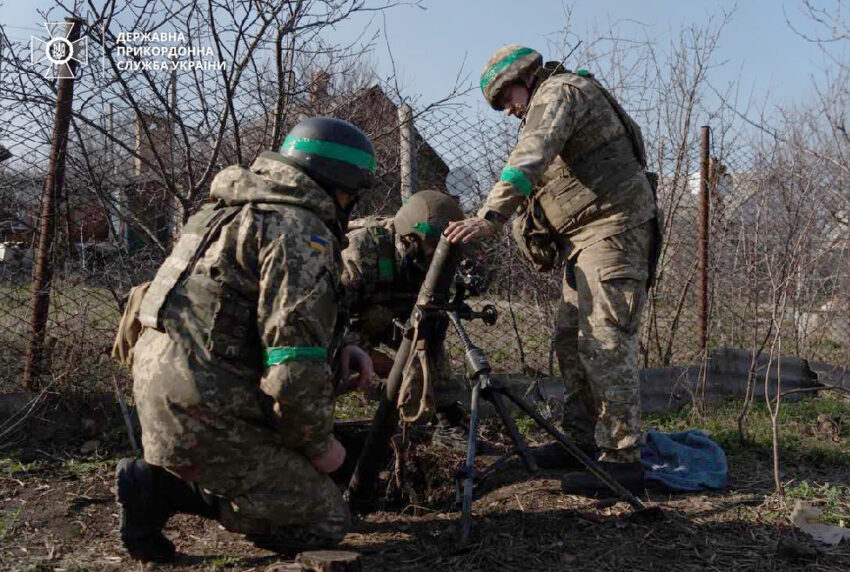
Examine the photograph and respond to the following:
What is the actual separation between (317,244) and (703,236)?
12.7 ft

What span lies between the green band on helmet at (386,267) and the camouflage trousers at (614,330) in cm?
98

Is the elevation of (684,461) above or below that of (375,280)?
below

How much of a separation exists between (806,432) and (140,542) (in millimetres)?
4014

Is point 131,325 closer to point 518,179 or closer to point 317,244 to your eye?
point 317,244

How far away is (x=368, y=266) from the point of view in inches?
151

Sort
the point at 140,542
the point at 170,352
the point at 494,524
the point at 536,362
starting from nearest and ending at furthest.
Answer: the point at 170,352 → the point at 140,542 → the point at 494,524 → the point at 536,362

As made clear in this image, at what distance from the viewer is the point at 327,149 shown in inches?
102

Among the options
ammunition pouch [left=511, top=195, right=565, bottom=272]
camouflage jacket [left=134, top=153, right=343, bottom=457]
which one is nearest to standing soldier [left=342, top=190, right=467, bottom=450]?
ammunition pouch [left=511, top=195, right=565, bottom=272]

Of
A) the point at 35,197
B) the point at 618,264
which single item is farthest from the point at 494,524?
the point at 35,197

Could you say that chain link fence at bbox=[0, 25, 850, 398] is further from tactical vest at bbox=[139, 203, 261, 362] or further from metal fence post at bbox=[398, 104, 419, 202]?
tactical vest at bbox=[139, 203, 261, 362]

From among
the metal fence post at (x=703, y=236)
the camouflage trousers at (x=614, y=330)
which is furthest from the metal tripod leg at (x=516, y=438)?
the metal fence post at (x=703, y=236)

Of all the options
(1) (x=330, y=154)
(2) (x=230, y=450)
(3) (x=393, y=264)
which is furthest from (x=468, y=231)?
(2) (x=230, y=450)

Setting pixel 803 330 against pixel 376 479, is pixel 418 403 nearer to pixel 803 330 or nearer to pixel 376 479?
pixel 376 479

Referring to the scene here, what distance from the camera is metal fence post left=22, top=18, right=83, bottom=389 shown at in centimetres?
399
